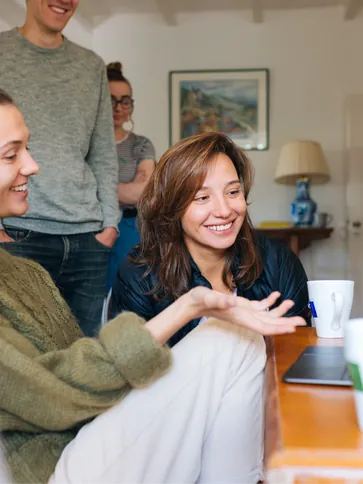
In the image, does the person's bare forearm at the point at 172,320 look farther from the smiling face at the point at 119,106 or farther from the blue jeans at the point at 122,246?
the smiling face at the point at 119,106

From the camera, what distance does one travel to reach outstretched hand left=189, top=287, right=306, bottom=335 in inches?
31.7

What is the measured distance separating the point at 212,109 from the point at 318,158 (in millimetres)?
917

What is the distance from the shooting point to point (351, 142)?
14.4 feet

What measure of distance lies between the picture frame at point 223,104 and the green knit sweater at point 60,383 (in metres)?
3.77

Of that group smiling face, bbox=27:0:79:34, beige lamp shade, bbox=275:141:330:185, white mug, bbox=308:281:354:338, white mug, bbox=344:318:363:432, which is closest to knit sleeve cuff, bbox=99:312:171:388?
white mug, bbox=344:318:363:432

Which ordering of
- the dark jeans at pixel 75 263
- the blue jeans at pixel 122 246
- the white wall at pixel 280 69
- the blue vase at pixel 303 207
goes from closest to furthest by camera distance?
the dark jeans at pixel 75 263, the blue jeans at pixel 122 246, the blue vase at pixel 303 207, the white wall at pixel 280 69

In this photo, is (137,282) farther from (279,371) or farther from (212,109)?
(212,109)

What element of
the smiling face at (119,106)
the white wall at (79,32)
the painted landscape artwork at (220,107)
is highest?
the white wall at (79,32)

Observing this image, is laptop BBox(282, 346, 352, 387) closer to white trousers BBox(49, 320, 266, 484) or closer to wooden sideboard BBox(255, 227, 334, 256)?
white trousers BBox(49, 320, 266, 484)

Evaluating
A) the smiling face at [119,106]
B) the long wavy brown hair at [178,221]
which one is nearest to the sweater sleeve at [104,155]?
the long wavy brown hair at [178,221]

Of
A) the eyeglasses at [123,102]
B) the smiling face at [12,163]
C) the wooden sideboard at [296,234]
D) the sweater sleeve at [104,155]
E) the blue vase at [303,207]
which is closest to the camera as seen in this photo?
the smiling face at [12,163]

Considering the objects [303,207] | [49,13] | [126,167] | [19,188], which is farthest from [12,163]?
[303,207]

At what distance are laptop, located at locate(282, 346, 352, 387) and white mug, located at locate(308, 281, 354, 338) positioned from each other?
128mm

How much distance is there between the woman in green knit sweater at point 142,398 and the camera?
0.78 m
